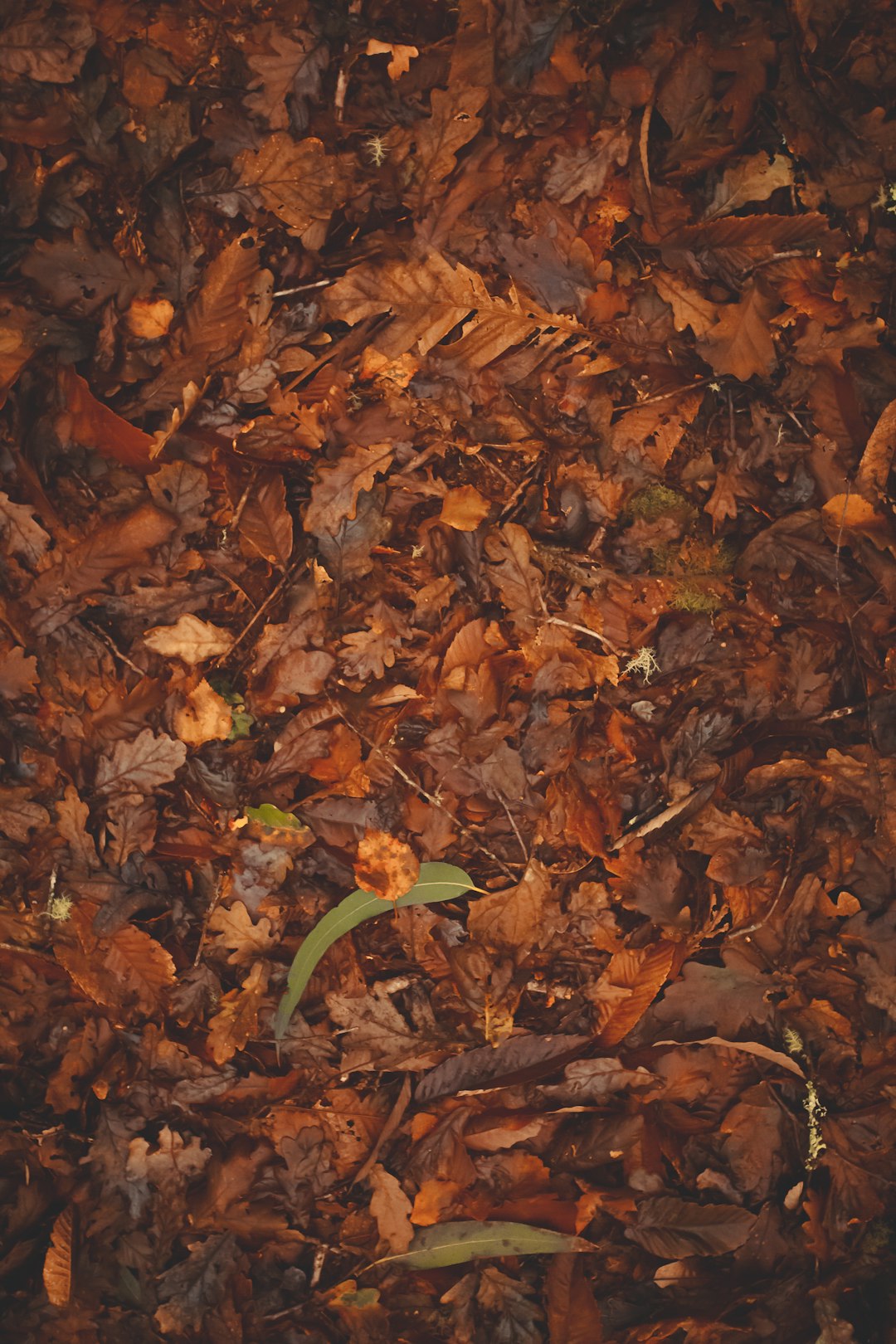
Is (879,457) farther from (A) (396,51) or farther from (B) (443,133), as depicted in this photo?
(A) (396,51)

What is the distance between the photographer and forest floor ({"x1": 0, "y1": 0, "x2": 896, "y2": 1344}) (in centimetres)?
217

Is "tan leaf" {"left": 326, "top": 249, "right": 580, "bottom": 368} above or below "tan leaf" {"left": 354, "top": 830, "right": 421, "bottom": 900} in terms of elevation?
above

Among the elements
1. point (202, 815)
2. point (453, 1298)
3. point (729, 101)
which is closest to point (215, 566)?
point (202, 815)

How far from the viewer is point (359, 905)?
2.22 metres

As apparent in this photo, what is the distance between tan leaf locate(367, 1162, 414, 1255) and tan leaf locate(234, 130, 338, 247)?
9.06 ft

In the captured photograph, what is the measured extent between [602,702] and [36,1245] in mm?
2333

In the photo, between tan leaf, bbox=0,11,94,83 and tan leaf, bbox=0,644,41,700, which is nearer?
tan leaf, bbox=0,11,94,83

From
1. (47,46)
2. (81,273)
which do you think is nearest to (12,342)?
(81,273)

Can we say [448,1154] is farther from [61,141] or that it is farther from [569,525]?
[61,141]

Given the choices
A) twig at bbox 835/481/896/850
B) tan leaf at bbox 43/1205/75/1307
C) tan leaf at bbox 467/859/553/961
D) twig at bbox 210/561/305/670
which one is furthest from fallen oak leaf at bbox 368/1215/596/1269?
twig at bbox 210/561/305/670

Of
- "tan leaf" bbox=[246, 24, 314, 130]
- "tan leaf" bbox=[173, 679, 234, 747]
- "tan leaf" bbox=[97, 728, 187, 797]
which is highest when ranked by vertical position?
"tan leaf" bbox=[246, 24, 314, 130]

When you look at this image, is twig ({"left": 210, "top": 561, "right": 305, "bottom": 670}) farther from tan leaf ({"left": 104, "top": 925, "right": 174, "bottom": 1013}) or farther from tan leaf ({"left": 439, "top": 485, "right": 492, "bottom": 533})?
tan leaf ({"left": 104, "top": 925, "right": 174, "bottom": 1013})

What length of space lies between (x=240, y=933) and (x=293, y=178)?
85.9 inches

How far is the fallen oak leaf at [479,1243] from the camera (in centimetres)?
217
